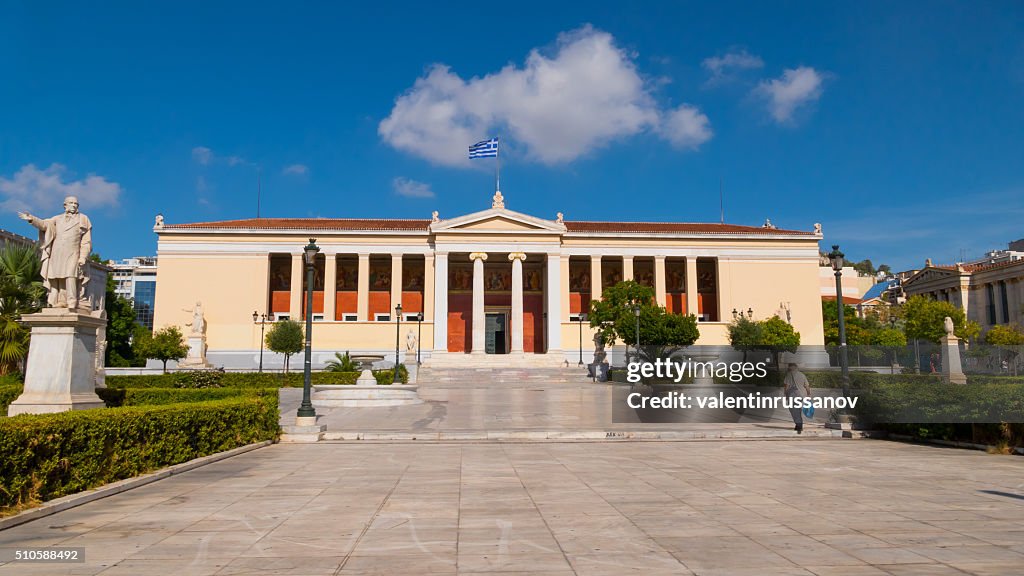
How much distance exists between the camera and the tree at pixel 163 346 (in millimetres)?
44094

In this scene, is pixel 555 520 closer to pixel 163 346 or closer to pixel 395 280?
pixel 163 346

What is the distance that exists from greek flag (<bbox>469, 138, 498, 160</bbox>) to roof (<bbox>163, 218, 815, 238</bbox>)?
353 inches

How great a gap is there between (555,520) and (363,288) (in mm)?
46553

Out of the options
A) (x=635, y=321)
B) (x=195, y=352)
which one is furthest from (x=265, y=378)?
(x=635, y=321)

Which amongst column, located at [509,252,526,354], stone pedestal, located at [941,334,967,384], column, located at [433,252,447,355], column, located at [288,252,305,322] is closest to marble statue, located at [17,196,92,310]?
stone pedestal, located at [941,334,967,384]

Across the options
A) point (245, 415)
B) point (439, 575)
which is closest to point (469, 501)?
point (439, 575)

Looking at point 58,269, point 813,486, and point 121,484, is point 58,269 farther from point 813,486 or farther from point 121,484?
point 813,486

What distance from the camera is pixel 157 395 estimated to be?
17.8m

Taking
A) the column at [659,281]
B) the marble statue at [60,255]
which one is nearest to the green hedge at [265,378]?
the marble statue at [60,255]

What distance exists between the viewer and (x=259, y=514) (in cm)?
661

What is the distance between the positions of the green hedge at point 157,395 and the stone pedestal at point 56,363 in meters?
2.85

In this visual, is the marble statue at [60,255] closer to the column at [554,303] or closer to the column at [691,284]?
the column at [554,303]

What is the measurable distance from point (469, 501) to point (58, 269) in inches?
356

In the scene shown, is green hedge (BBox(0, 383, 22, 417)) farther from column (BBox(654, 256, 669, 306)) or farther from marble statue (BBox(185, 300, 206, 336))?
column (BBox(654, 256, 669, 306))
